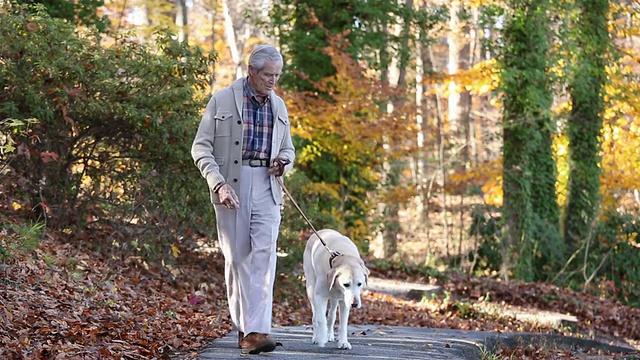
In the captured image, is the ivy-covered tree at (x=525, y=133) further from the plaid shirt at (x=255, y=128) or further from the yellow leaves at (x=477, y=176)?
the plaid shirt at (x=255, y=128)

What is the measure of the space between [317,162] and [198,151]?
13.1m

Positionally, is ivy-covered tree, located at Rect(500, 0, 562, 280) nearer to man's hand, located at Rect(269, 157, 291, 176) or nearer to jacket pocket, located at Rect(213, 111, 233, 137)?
man's hand, located at Rect(269, 157, 291, 176)

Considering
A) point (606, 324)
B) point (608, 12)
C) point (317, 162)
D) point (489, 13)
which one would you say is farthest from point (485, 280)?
point (608, 12)

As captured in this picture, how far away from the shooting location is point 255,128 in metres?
7.11

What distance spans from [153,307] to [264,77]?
123 inches

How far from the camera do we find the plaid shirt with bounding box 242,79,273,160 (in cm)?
707

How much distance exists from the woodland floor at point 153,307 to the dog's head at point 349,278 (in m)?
1.23

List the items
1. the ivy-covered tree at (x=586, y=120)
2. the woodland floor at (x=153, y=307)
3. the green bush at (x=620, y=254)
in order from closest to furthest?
1. the woodland floor at (x=153, y=307)
2. the green bush at (x=620, y=254)
3. the ivy-covered tree at (x=586, y=120)

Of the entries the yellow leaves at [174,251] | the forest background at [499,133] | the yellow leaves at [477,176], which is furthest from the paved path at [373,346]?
the yellow leaves at [477,176]

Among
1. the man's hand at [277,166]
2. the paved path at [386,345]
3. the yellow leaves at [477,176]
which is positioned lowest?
the paved path at [386,345]

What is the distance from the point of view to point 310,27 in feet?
69.0

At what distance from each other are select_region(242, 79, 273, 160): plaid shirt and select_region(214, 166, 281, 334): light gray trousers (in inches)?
4.9

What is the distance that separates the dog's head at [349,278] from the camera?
6918 millimetres

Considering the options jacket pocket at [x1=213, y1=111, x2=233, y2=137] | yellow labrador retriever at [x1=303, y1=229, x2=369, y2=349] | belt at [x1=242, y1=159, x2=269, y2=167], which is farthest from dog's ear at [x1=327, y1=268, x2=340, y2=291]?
jacket pocket at [x1=213, y1=111, x2=233, y2=137]
